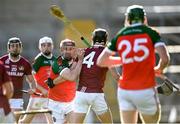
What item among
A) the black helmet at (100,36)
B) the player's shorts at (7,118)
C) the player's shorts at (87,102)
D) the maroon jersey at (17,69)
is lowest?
the player's shorts at (87,102)

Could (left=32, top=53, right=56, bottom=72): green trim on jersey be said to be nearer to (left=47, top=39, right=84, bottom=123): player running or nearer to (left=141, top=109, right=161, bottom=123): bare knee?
(left=47, top=39, right=84, bottom=123): player running

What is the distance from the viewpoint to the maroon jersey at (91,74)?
1131 centimetres

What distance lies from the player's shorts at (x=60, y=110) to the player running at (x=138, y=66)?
3.47 metres

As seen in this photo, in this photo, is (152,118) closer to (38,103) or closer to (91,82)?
(91,82)

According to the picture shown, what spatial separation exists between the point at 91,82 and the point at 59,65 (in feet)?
2.88

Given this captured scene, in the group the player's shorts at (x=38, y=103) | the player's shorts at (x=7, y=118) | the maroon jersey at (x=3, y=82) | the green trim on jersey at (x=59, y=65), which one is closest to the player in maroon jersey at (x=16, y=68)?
the green trim on jersey at (x=59, y=65)

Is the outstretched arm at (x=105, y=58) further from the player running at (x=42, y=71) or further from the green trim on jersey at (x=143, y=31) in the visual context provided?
the player running at (x=42, y=71)

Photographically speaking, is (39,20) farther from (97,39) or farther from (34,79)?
(97,39)

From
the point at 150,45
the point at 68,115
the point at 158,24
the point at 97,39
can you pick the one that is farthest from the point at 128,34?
the point at 158,24

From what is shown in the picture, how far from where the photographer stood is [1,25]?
24.1 m

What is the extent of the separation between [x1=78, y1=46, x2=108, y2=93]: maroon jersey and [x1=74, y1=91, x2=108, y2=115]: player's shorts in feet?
0.21

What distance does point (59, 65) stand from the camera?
39.6 feet

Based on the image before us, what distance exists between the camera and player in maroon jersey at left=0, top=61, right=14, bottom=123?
898cm

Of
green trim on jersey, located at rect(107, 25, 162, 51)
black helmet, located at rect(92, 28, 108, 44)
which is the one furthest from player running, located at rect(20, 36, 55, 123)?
green trim on jersey, located at rect(107, 25, 162, 51)
